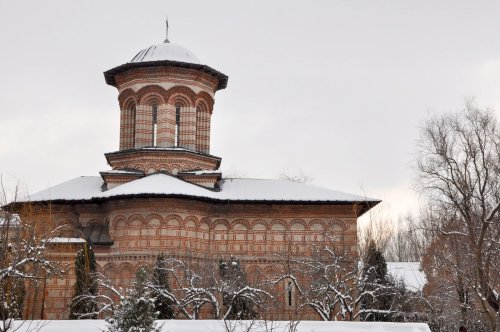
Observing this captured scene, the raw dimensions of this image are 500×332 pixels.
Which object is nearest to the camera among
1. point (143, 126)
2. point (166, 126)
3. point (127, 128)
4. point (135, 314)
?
point (135, 314)

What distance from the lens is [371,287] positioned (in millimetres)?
23359

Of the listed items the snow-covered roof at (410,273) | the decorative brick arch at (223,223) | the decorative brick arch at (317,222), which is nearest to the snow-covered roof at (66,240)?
the decorative brick arch at (223,223)

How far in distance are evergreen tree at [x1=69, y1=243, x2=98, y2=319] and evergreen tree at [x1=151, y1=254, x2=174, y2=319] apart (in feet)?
6.13

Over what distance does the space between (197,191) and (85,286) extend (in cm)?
535

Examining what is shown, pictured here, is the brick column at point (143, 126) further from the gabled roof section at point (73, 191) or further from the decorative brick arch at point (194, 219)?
the decorative brick arch at point (194, 219)

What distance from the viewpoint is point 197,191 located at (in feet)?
83.7

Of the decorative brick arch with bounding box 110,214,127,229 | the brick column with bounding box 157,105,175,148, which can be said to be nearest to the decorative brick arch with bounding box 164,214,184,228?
the decorative brick arch with bounding box 110,214,127,229

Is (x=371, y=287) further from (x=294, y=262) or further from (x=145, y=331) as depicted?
(x=145, y=331)

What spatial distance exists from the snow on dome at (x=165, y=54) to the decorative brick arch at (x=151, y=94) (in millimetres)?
1181

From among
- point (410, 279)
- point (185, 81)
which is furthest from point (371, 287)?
point (410, 279)

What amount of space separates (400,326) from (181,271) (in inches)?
418

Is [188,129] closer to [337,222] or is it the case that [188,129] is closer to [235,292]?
[337,222]

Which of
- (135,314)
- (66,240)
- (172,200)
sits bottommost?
(135,314)

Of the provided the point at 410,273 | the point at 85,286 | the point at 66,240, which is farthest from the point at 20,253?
the point at 410,273
